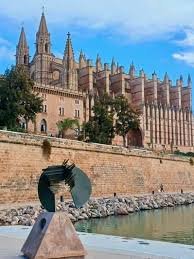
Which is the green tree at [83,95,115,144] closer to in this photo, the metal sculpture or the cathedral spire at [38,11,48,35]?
the metal sculpture

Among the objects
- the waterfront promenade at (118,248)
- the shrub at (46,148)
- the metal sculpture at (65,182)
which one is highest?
the shrub at (46,148)

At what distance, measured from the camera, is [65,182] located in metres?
7.64

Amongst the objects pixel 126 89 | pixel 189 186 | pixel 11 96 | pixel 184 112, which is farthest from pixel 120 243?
pixel 184 112

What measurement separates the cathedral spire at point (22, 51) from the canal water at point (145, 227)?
51.8m

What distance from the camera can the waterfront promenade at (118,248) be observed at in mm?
7078

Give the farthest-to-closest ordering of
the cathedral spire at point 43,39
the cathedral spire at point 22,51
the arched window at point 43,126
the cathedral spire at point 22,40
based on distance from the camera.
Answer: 1. the cathedral spire at point 22,40
2. the cathedral spire at point 22,51
3. the cathedral spire at point 43,39
4. the arched window at point 43,126

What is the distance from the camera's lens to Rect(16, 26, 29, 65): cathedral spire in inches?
2638

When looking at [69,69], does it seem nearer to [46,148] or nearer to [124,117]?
[124,117]

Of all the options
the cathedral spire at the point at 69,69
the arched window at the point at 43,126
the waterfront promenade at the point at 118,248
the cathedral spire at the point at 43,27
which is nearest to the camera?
the waterfront promenade at the point at 118,248

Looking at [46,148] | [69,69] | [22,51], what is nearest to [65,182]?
[46,148]

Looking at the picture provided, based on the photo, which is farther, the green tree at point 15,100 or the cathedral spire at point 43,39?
the cathedral spire at point 43,39

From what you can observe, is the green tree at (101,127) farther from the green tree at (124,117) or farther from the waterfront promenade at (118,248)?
the waterfront promenade at (118,248)

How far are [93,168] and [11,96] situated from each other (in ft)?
31.3

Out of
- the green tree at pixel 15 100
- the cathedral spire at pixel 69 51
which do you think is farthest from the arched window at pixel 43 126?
the green tree at pixel 15 100
